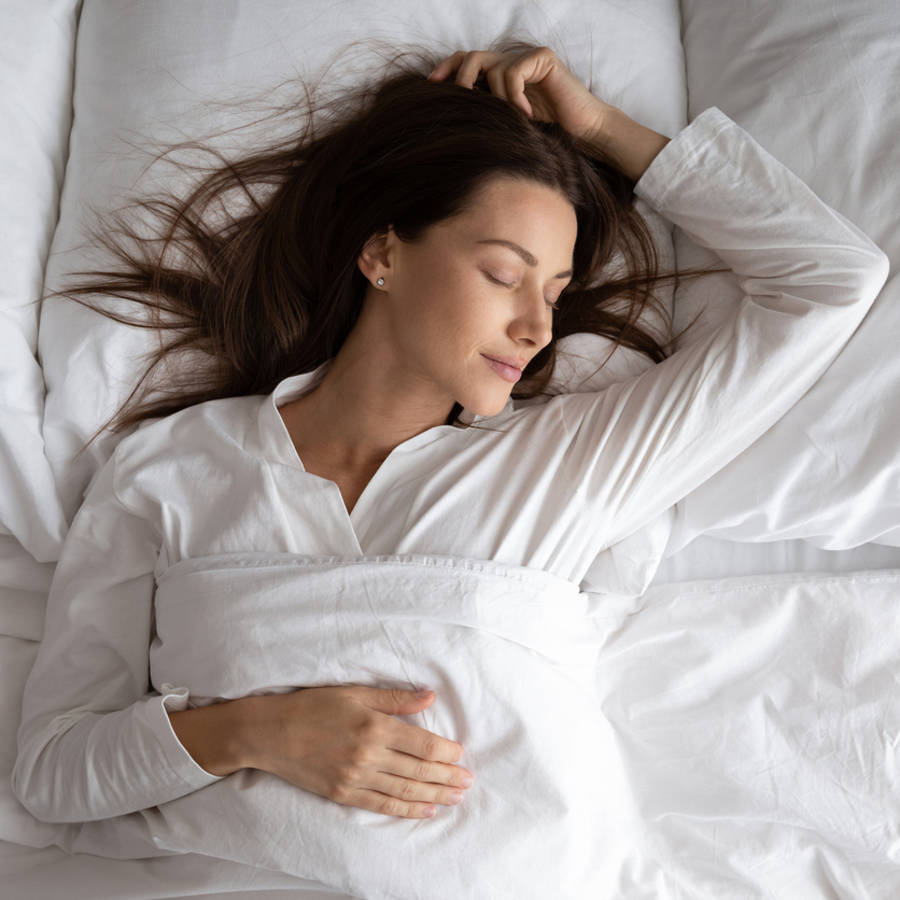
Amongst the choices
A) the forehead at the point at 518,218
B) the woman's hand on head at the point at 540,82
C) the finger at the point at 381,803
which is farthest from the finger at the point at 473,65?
the finger at the point at 381,803

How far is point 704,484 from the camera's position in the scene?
1.52 metres

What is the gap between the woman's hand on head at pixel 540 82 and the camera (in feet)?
4.90

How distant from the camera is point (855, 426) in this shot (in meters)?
1.46

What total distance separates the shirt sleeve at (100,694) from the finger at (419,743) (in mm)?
261

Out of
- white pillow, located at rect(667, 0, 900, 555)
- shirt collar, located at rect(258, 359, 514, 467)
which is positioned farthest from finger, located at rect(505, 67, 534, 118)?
shirt collar, located at rect(258, 359, 514, 467)

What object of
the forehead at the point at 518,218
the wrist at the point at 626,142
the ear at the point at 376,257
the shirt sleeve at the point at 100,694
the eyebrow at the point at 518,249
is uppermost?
the wrist at the point at 626,142

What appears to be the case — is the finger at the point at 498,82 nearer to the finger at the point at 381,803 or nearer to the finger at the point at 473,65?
the finger at the point at 473,65

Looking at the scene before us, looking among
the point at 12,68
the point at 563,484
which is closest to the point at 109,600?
the point at 563,484

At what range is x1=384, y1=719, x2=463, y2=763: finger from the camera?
126 cm

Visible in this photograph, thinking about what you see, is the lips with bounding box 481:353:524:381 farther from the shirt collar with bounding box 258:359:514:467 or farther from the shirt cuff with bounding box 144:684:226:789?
the shirt cuff with bounding box 144:684:226:789

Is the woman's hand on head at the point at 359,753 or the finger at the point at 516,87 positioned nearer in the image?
the woman's hand on head at the point at 359,753

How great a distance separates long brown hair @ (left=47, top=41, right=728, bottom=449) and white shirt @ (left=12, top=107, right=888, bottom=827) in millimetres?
110

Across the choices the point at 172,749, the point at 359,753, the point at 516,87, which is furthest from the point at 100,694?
the point at 516,87

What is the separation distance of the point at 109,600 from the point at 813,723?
1108 millimetres
